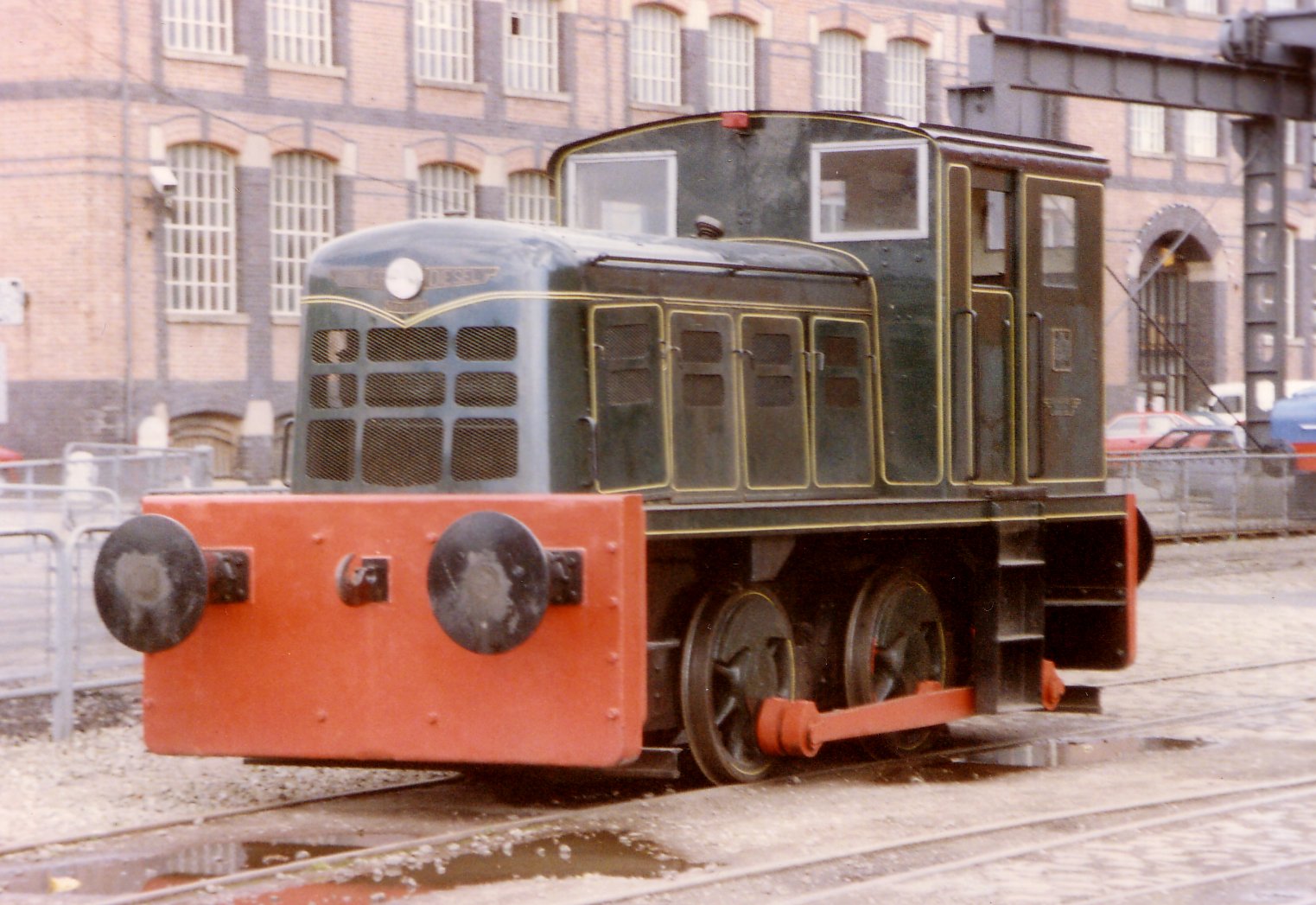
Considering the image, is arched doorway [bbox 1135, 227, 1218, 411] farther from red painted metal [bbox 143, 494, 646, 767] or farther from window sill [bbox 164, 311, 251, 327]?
red painted metal [bbox 143, 494, 646, 767]

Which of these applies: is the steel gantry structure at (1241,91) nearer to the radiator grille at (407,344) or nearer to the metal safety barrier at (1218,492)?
the metal safety barrier at (1218,492)

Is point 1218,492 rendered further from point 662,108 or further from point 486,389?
point 486,389

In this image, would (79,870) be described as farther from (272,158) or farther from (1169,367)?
(1169,367)

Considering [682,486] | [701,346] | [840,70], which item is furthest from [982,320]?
[840,70]

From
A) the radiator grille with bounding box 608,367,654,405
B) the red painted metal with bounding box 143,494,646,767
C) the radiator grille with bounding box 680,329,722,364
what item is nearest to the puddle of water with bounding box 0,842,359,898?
the red painted metal with bounding box 143,494,646,767

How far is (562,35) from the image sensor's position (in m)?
32.1

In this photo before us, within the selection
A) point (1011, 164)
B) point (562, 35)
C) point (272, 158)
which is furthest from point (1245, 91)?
point (1011, 164)

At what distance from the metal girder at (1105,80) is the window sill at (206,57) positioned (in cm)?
1021

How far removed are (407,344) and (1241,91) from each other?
21791mm

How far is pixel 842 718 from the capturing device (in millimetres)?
9906


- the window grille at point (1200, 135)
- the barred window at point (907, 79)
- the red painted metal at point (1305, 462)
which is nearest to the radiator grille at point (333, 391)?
the red painted metal at point (1305, 462)

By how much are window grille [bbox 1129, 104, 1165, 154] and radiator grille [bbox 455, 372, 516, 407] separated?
33.4 meters

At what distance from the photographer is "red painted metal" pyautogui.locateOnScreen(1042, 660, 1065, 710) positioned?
11328mm

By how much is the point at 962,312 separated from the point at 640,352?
2.05 m
